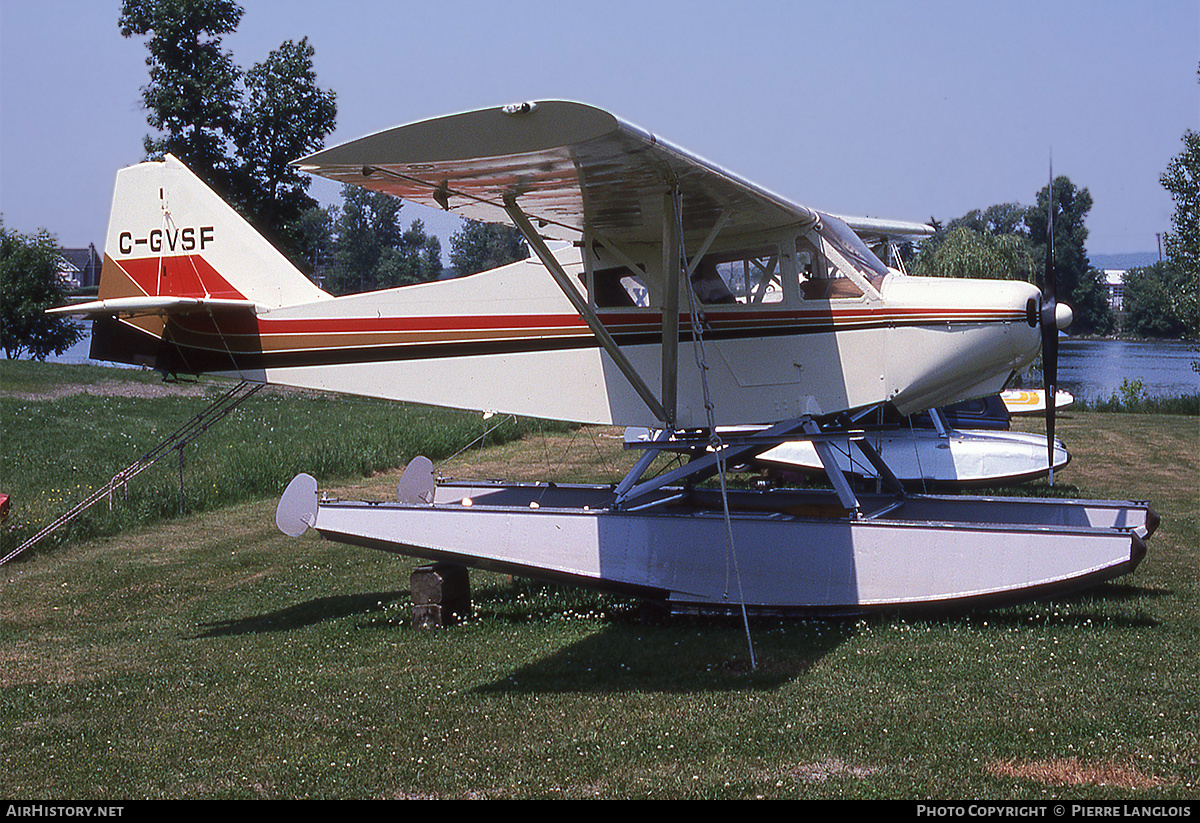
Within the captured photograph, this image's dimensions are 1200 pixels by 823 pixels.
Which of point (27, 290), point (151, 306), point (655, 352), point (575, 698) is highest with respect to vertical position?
point (27, 290)

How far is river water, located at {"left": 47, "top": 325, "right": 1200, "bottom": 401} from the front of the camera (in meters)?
35.5

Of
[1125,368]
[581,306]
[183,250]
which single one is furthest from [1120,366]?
[183,250]

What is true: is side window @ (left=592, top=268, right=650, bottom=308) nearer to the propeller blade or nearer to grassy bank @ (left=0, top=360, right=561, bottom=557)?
the propeller blade

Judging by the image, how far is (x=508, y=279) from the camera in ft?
27.8

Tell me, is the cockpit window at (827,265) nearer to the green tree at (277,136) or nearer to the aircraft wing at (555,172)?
the aircraft wing at (555,172)

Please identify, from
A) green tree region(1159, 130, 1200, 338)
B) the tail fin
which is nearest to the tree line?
green tree region(1159, 130, 1200, 338)

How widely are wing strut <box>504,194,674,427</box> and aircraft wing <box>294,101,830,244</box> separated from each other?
0.58ft

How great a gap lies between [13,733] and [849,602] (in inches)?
207

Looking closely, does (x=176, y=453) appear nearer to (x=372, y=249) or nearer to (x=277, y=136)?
(x=277, y=136)

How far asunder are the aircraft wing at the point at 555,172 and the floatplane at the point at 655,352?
0.03 meters

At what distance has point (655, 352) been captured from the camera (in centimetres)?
790

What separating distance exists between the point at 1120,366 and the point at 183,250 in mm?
52192

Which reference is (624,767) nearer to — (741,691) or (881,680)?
(741,691)

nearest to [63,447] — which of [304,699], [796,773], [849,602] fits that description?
[304,699]
